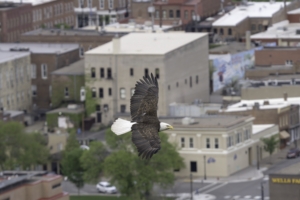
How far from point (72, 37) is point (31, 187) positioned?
4912 cm

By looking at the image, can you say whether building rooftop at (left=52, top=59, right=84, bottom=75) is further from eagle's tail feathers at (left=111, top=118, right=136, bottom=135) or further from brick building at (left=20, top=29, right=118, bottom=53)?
eagle's tail feathers at (left=111, top=118, right=136, bottom=135)

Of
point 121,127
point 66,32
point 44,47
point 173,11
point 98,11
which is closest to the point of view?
point 121,127

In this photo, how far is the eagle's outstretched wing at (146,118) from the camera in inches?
1766

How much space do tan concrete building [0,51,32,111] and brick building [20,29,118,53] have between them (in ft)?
32.6

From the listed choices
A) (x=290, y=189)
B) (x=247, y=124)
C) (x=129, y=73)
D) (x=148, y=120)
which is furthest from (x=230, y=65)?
(x=148, y=120)

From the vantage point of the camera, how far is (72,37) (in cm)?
13900

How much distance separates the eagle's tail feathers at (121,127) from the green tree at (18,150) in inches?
2376

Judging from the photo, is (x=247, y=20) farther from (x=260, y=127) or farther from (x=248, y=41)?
(x=260, y=127)

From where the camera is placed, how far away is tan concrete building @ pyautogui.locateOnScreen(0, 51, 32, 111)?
12494cm

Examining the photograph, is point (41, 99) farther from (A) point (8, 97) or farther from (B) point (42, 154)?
(B) point (42, 154)

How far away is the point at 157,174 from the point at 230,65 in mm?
35477

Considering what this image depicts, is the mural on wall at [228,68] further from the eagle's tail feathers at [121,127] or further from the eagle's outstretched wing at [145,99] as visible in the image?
the eagle's tail feathers at [121,127]

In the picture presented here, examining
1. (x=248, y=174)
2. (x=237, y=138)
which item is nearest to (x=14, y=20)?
(x=237, y=138)

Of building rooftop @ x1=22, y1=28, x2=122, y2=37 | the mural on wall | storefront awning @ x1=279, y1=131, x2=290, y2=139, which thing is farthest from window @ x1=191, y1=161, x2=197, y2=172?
building rooftop @ x1=22, y1=28, x2=122, y2=37
